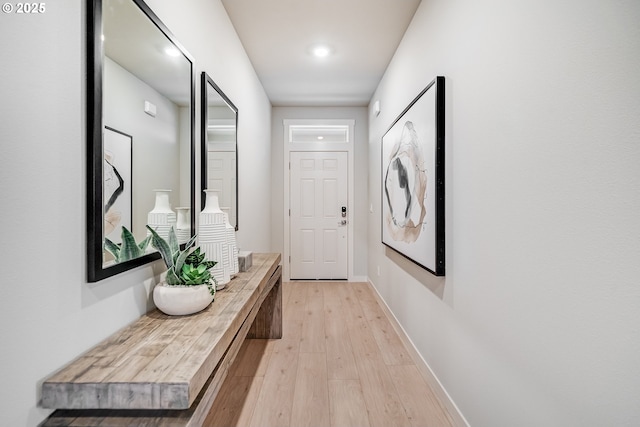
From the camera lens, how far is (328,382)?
2.12 meters

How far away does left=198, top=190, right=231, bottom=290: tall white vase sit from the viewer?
1623 mm

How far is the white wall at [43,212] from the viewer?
74 centimetres

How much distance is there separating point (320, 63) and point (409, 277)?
2.36 m

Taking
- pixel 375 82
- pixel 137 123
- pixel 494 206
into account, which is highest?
pixel 375 82

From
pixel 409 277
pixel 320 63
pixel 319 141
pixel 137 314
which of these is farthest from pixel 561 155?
pixel 319 141

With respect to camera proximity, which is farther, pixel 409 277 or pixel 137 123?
pixel 409 277

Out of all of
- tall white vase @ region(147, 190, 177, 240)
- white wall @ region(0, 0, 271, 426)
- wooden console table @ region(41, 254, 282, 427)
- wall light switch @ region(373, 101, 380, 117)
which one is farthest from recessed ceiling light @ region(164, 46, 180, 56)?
wall light switch @ region(373, 101, 380, 117)

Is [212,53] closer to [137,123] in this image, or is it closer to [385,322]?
[137,123]

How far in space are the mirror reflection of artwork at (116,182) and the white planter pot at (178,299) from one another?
270mm

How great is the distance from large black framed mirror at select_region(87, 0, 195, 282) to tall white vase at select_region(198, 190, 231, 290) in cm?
13

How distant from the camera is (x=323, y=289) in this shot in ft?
14.6

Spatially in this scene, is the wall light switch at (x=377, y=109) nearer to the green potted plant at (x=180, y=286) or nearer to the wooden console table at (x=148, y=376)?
the green potted plant at (x=180, y=286)

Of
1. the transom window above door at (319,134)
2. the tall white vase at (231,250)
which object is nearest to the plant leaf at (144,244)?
the tall white vase at (231,250)

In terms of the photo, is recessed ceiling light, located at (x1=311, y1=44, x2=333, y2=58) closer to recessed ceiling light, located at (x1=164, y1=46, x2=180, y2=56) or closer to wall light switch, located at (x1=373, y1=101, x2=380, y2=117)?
wall light switch, located at (x1=373, y1=101, x2=380, y2=117)
